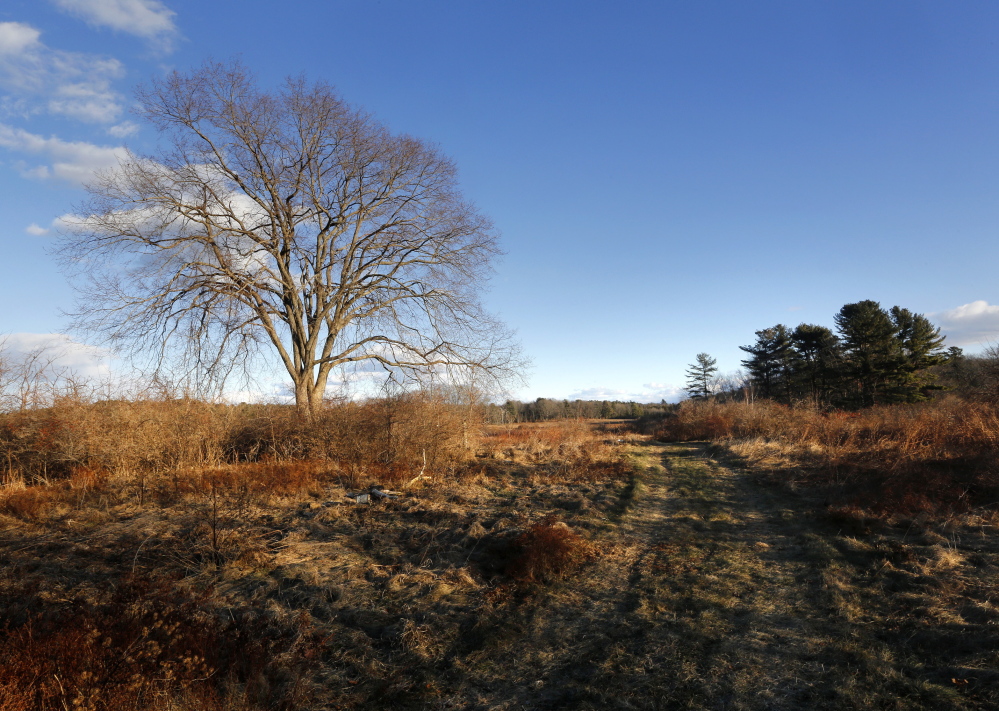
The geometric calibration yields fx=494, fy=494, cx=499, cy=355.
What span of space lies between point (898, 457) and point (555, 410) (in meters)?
30.1

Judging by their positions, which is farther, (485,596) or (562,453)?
(562,453)

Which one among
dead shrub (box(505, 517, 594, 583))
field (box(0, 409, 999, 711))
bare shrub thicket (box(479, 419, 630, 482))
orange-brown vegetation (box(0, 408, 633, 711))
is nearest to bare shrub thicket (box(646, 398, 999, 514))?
field (box(0, 409, 999, 711))

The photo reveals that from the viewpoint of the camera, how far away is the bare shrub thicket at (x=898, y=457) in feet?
30.5

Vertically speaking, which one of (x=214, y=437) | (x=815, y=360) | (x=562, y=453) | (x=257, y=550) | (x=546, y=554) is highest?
(x=815, y=360)

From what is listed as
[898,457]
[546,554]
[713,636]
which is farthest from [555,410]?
[713,636]

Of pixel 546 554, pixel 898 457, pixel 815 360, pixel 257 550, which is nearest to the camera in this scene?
pixel 257 550

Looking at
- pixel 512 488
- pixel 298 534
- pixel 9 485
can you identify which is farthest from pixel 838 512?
pixel 9 485

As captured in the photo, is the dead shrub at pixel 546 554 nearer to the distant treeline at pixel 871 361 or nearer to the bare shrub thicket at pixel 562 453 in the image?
the bare shrub thicket at pixel 562 453

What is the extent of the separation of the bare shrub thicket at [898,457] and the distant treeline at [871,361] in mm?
20364

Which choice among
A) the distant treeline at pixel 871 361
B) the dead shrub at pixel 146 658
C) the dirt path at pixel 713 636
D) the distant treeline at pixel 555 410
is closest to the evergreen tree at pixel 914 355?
the distant treeline at pixel 871 361

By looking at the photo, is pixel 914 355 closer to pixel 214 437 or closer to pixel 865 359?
pixel 865 359

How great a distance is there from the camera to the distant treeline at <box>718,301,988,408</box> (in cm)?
3859

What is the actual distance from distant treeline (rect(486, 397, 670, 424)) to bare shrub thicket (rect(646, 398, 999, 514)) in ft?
30.2

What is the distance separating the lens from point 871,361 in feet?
130
